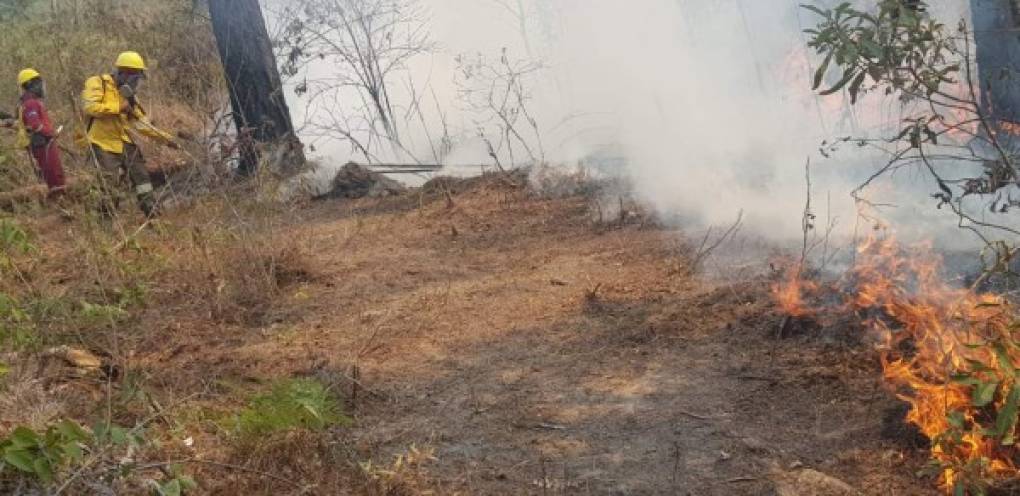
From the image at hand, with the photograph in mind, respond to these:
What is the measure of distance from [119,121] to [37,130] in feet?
3.55

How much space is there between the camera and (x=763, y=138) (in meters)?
8.85

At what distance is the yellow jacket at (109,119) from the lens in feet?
24.7

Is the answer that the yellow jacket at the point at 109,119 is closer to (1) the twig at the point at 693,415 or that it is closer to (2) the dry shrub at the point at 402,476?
(2) the dry shrub at the point at 402,476

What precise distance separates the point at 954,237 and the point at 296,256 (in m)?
4.01

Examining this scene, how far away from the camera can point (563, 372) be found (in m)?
4.10

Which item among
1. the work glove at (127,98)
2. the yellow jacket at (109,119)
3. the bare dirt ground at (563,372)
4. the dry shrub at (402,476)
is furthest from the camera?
the work glove at (127,98)

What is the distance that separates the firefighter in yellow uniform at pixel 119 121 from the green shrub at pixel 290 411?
4592 millimetres

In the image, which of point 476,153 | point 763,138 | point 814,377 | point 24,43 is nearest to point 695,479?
point 814,377

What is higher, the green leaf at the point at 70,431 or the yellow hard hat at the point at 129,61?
the yellow hard hat at the point at 129,61

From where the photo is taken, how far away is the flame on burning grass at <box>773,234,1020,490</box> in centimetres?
258

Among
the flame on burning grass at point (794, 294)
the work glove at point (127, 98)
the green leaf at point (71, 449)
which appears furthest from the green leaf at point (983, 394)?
the work glove at point (127, 98)

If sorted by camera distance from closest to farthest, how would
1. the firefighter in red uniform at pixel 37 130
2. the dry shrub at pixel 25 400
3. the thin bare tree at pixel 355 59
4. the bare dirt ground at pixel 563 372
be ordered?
1. the dry shrub at pixel 25 400
2. the bare dirt ground at pixel 563 372
3. the firefighter in red uniform at pixel 37 130
4. the thin bare tree at pixel 355 59

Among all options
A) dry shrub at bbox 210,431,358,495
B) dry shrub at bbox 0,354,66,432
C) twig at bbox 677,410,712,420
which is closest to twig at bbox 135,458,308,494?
dry shrub at bbox 210,431,358,495

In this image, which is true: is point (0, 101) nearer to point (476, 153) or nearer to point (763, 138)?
point (476, 153)
